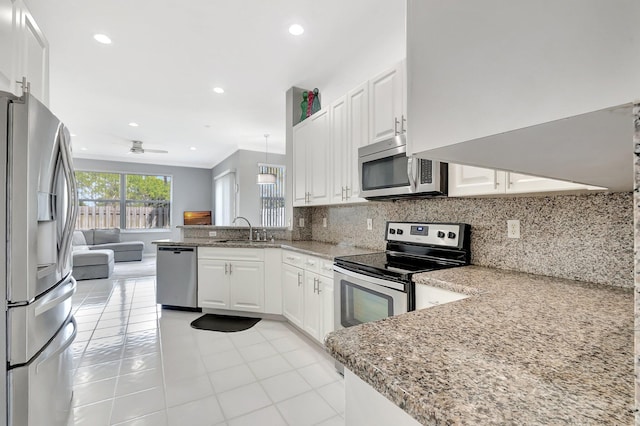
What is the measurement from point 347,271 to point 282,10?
2034 millimetres

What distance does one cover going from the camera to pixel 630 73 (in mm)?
299

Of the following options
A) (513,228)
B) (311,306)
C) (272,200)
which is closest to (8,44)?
(311,306)

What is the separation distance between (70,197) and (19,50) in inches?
35.7

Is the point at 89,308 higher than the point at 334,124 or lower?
lower

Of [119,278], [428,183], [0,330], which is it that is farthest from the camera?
[119,278]

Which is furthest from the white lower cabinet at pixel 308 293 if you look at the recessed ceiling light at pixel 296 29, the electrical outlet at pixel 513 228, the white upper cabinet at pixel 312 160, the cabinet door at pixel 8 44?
the cabinet door at pixel 8 44

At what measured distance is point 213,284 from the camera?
3.52 metres

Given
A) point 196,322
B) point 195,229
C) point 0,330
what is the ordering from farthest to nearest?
point 195,229 < point 196,322 < point 0,330

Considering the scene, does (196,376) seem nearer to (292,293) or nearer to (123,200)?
(292,293)

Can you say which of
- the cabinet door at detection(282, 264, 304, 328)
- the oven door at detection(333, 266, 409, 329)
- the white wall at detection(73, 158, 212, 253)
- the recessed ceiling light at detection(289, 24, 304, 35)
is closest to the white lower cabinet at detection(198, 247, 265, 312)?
the cabinet door at detection(282, 264, 304, 328)

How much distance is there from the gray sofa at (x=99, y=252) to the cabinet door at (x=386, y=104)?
17.9ft

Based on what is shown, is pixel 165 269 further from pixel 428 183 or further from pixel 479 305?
pixel 479 305

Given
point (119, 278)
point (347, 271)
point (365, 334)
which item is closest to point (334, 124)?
point (347, 271)

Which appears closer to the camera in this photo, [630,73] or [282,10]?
[630,73]
